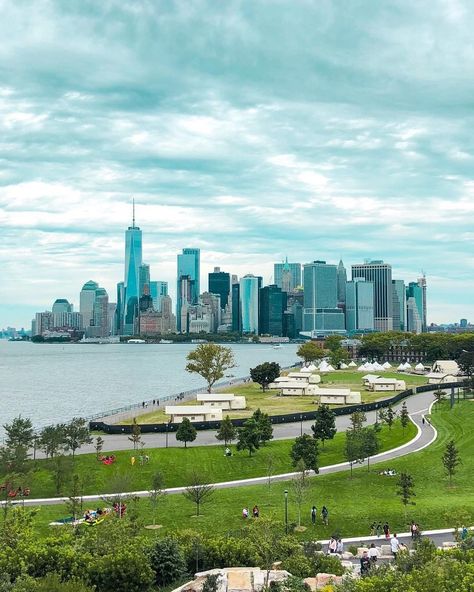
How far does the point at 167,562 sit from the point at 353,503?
16.9m

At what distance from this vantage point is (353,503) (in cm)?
4256

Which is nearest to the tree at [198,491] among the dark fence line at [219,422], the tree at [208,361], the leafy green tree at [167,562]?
the leafy green tree at [167,562]

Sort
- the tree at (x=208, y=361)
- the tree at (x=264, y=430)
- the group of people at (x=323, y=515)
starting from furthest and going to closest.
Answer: the tree at (x=208, y=361)
the tree at (x=264, y=430)
the group of people at (x=323, y=515)

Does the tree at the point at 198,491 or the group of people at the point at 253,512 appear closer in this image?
the group of people at the point at 253,512

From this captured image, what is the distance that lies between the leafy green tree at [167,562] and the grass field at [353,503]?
22.9 feet

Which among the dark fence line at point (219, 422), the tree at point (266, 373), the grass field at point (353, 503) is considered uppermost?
the tree at point (266, 373)

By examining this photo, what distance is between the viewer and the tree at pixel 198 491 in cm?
4066

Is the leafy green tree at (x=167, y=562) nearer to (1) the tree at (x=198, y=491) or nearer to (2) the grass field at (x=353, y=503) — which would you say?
(2) the grass field at (x=353, y=503)

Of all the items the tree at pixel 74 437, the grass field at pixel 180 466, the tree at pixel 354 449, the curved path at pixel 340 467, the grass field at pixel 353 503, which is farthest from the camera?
the tree at pixel 74 437

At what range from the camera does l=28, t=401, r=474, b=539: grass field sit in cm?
3791

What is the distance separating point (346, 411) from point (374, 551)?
5351 centimetres

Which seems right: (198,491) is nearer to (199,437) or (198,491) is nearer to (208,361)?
(199,437)

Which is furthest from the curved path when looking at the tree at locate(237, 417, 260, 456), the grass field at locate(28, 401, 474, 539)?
the tree at locate(237, 417, 260, 456)

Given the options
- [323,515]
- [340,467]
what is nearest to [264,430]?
[340,467]
